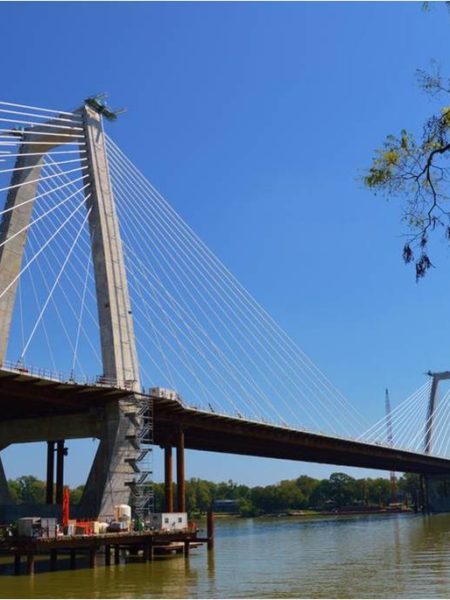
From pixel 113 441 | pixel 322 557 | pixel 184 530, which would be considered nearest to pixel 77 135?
pixel 113 441

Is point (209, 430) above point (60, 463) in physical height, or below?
above

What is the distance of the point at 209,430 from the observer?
61531 millimetres

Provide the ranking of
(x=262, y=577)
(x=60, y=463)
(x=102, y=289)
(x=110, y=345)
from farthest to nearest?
(x=60, y=463)
(x=102, y=289)
(x=110, y=345)
(x=262, y=577)

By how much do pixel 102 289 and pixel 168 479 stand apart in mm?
15673

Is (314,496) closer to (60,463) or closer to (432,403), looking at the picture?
(432,403)

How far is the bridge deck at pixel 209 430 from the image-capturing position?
4306 cm

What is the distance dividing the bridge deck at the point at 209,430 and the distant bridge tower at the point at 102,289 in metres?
1.57

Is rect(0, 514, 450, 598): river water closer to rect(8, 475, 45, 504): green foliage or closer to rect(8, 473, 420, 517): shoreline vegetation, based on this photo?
rect(8, 475, 45, 504): green foliage

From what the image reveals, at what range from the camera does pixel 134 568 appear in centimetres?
3603

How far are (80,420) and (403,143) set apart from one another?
3980 cm

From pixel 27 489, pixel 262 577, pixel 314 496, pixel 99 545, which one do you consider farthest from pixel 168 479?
pixel 314 496

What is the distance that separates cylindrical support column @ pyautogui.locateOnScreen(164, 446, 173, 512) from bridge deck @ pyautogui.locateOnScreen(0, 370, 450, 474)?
981 mm

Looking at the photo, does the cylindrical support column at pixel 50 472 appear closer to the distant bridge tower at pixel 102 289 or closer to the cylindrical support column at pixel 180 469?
the distant bridge tower at pixel 102 289

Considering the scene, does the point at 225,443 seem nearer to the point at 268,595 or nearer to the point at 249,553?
the point at 249,553
